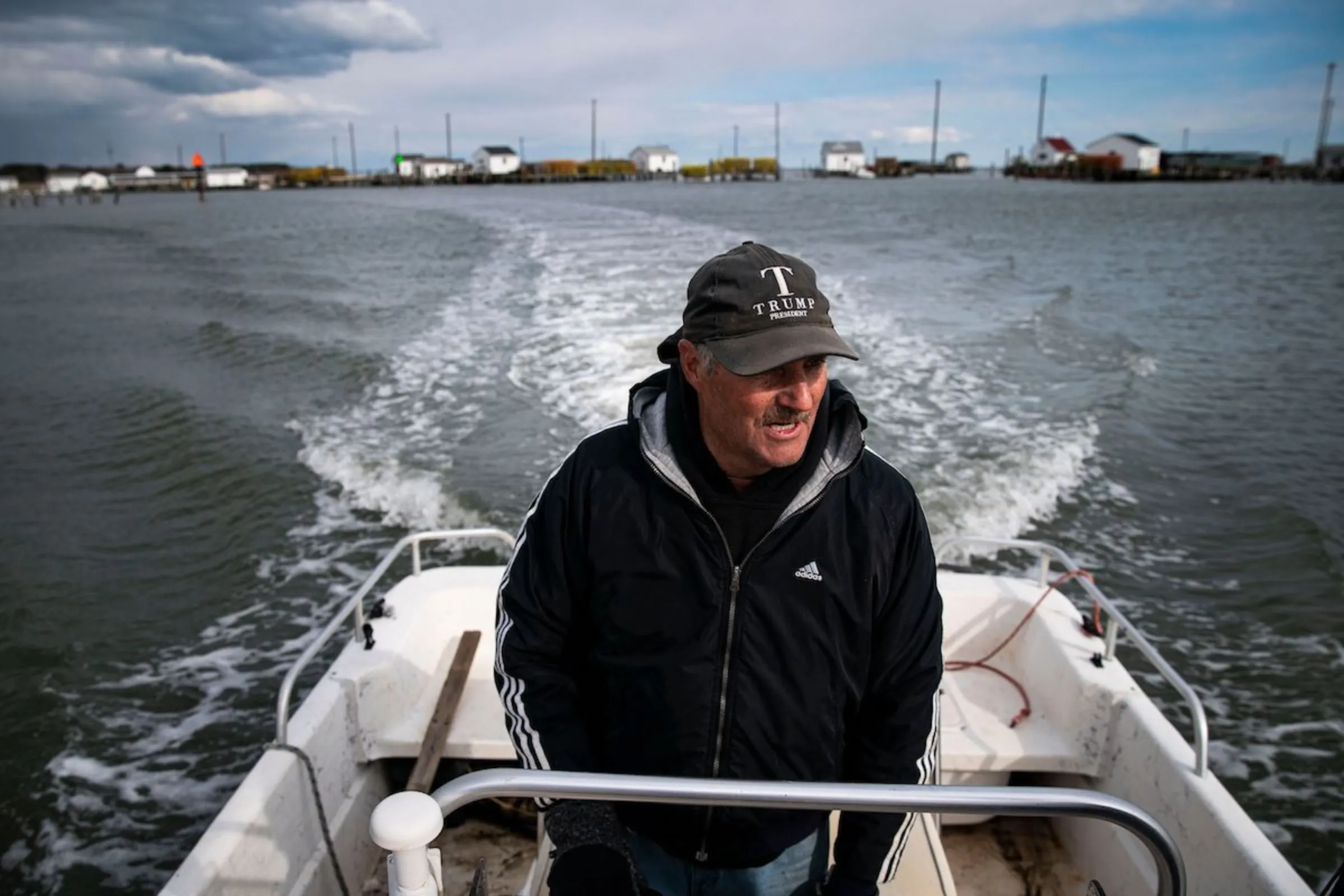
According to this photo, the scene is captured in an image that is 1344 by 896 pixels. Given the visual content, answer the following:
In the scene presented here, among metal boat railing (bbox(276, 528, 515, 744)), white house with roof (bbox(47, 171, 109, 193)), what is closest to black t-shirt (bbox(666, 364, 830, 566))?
metal boat railing (bbox(276, 528, 515, 744))

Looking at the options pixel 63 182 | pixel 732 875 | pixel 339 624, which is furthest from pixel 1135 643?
pixel 63 182

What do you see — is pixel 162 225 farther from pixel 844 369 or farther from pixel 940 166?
pixel 940 166

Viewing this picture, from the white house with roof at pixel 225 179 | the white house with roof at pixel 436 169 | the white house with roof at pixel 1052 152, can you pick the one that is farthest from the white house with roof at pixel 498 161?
the white house with roof at pixel 1052 152

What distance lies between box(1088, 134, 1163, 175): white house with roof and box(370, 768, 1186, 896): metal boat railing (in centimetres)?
Answer: 11421

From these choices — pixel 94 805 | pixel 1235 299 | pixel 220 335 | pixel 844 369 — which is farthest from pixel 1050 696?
pixel 1235 299

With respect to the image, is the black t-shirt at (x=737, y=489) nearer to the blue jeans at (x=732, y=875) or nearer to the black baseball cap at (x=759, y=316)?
the black baseball cap at (x=759, y=316)

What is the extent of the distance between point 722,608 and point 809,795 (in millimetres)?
483

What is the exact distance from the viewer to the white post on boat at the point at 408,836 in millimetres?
1310

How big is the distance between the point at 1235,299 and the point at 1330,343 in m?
4.27

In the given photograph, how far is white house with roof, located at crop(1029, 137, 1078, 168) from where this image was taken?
11725 cm

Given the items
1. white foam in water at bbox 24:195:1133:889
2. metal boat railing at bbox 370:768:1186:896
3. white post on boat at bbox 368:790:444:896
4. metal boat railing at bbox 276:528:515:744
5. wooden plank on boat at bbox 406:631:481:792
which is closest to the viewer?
white post on boat at bbox 368:790:444:896

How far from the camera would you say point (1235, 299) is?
762 inches

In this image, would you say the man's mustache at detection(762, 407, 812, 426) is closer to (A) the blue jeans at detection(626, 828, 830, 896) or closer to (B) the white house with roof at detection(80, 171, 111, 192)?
(A) the blue jeans at detection(626, 828, 830, 896)

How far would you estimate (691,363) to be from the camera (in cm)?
195
